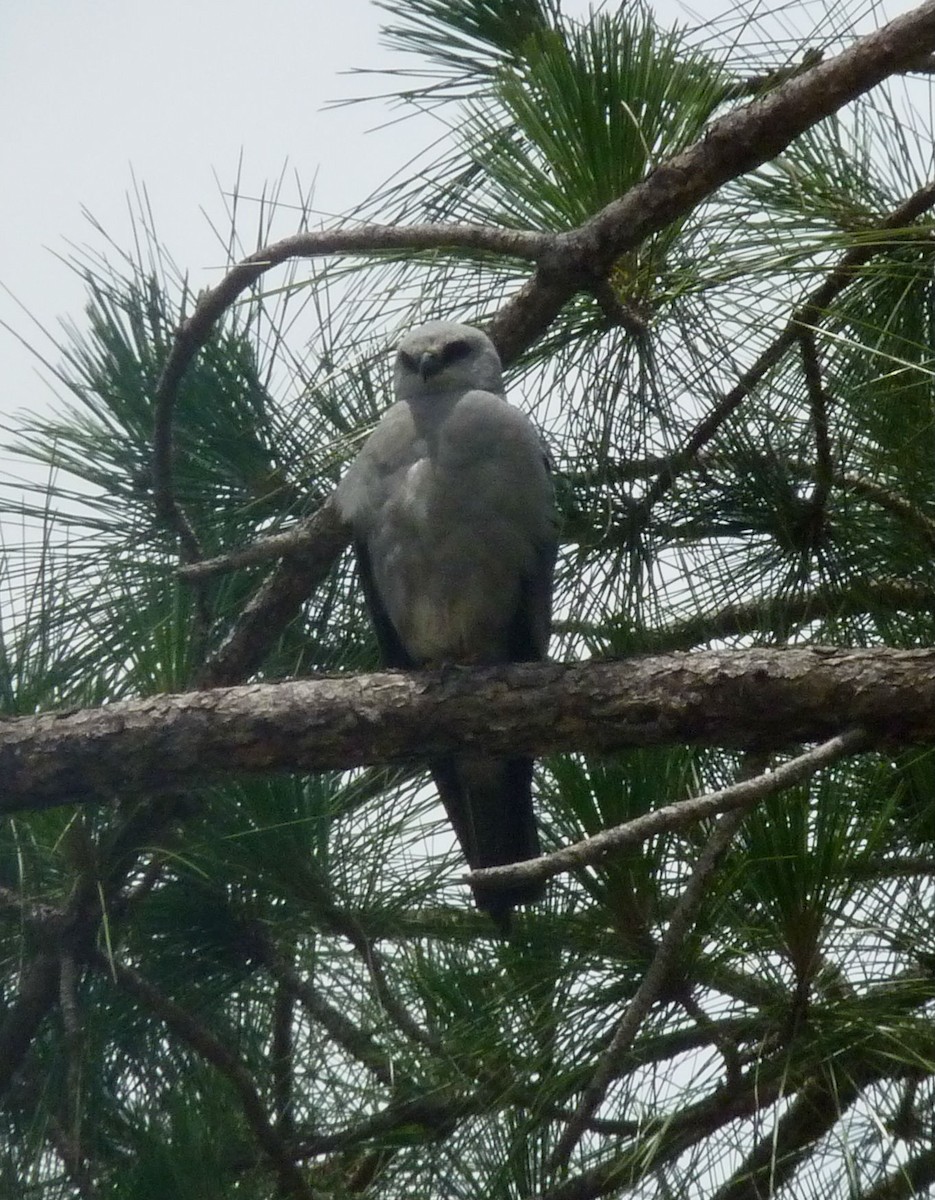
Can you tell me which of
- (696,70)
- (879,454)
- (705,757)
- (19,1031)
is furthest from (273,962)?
(696,70)

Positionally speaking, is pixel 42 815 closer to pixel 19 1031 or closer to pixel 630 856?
pixel 19 1031

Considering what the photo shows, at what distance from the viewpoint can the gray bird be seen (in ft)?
9.37

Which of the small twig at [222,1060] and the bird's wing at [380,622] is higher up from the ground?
the bird's wing at [380,622]

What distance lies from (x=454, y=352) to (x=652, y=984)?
1.53 m

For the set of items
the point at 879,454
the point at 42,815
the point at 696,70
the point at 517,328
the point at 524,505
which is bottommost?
the point at 42,815

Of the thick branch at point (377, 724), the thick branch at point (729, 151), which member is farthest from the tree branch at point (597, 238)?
the thick branch at point (377, 724)

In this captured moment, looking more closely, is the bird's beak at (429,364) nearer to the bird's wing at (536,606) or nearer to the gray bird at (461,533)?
the gray bird at (461,533)

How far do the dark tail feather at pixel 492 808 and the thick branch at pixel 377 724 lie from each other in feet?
1.84

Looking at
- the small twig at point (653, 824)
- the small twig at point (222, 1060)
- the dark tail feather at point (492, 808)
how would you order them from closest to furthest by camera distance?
the small twig at point (653, 824)
the small twig at point (222, 1060)
the dark tail feather at point (492, 808)

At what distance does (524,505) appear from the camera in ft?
9.48

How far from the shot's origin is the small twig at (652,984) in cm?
180

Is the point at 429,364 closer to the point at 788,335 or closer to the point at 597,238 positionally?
the point at 597,238

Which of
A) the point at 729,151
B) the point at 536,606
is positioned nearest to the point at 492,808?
the point at 536,606

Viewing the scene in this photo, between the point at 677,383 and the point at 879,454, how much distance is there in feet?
1.48
